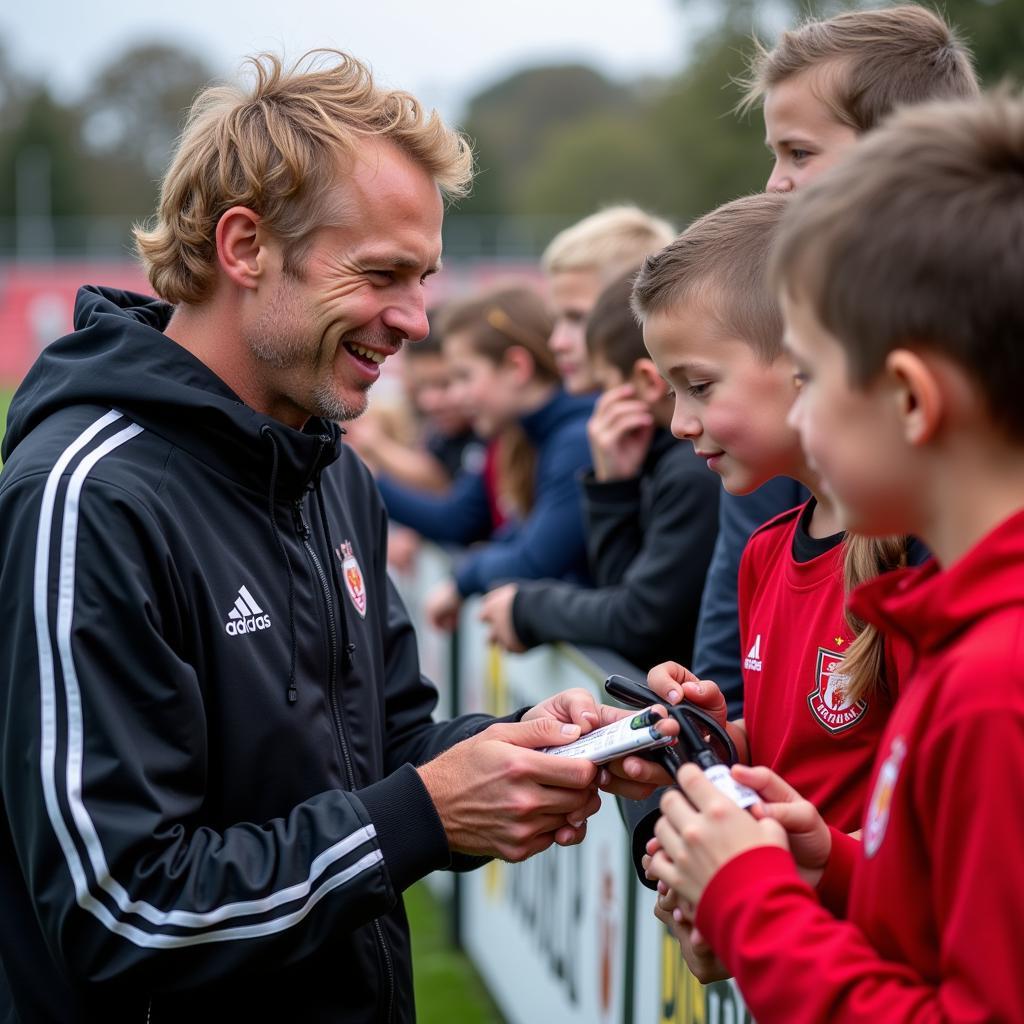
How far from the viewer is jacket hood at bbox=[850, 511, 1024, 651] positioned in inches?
54.0

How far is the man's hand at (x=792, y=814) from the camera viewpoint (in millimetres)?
1666

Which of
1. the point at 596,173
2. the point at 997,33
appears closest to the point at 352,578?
the point at 997,33

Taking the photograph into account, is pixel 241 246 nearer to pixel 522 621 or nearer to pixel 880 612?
pixel 880 612

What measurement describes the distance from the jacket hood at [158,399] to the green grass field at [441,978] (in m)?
2.44

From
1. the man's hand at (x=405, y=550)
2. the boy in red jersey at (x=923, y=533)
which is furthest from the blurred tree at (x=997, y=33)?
the boy in red jersey at (x=923, y=533)

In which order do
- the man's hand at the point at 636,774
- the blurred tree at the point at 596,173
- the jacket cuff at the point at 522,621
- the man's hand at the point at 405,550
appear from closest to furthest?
the man's hand at the point at 636,774 < the jacket cuff at the point at 522,621 < the man's hand at the point at 405,550 < the blurred tree at the point at 596,173

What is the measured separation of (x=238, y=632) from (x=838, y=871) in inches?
43.0

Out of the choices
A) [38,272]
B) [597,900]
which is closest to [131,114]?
[38,272]

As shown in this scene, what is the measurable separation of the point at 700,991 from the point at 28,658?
4.77 ft

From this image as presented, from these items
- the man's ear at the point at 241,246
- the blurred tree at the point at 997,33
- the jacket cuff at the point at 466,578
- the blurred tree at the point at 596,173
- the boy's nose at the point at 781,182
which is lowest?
the blurred tree at the point at 596,173

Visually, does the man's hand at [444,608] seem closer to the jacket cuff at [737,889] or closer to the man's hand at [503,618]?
the man's hand at [503,618]

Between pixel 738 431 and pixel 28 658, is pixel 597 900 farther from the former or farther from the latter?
pixel 28 658

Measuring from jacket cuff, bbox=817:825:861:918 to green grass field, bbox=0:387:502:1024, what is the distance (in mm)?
3332

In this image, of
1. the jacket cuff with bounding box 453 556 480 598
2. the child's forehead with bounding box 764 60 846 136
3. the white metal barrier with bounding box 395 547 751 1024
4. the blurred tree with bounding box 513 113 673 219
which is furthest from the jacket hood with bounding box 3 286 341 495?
the blurred tree with bounding box 513 113 673 219
